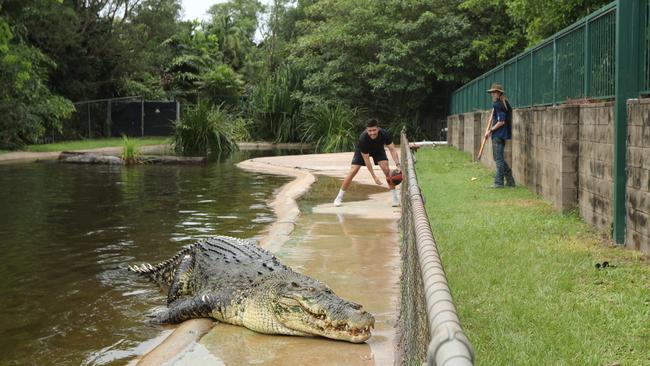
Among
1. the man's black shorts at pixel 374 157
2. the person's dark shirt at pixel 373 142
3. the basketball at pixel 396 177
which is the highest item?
the person's dark shirt at pixel 373 142

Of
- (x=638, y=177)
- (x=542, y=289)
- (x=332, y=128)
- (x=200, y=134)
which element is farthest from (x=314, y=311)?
(x=332, y=128)

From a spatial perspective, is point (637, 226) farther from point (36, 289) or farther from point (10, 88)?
point (10, 88)

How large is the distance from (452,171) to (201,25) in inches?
1898

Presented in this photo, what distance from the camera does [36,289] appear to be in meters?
7.86

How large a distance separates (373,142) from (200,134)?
1766 cm

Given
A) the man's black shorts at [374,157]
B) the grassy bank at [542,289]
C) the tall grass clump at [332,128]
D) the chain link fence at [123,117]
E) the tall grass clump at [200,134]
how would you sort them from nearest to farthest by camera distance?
1. the grassy bank at [542,289]
2. the man's black shorts at [374,157]
3. the tall grass clump at [200,134]
4. the tall grass clump at [332,128]
5. the chain link fence at [123,117]

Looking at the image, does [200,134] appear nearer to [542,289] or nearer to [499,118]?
[499,118]

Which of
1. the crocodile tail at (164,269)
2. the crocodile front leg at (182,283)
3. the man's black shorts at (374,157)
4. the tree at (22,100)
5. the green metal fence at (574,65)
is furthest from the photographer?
the tree at (22,100)

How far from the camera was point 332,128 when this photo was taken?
32000 millimetres

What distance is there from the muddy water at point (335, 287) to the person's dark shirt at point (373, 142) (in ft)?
4.43

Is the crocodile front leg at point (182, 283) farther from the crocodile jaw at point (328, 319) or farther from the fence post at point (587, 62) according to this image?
the fence post at point (587, 62)

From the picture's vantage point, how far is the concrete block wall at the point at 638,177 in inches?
278

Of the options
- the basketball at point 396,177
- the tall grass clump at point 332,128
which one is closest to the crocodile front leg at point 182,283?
the basketball at point 396,177

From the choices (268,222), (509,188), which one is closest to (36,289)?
(268,222)
